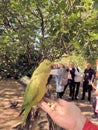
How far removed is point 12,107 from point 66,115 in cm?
803

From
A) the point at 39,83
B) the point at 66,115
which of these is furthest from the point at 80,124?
the point at 39,83

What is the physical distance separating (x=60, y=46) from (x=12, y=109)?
436 centimetres

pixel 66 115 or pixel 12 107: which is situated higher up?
pixel 66 115

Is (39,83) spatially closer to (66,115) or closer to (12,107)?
(66,115)

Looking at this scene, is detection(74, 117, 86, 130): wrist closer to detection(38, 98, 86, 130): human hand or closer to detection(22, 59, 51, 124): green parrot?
detection(38, 98, 86, 130): human hand

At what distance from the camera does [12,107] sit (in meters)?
9.65

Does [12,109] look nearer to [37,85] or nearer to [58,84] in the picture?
[58,84]

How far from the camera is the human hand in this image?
1.71 metres

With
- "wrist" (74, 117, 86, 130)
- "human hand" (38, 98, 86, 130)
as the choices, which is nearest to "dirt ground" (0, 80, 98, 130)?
"human hand" (38, 98, 86, 130)

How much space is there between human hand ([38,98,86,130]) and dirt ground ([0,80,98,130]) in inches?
221

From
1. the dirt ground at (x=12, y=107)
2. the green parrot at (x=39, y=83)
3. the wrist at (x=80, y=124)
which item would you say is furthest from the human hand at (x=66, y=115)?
the dirt ground at (x=12, y=107)

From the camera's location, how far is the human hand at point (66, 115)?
171 centimetres

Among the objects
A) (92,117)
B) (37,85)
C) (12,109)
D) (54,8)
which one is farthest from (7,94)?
(37,85)

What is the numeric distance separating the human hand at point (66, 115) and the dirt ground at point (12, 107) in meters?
5.62
